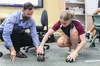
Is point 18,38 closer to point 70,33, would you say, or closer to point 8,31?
point 8,31

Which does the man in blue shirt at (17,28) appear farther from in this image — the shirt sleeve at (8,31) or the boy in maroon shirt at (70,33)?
the boy in maroon shirt at (70,33)

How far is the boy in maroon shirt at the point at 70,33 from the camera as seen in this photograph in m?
2.01

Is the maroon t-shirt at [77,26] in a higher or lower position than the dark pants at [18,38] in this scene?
higher

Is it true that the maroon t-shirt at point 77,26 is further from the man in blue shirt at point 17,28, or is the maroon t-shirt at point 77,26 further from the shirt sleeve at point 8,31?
the shirt sleeve at point 8,31

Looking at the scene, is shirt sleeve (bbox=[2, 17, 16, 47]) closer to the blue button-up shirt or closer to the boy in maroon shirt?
the blue button-up shirt

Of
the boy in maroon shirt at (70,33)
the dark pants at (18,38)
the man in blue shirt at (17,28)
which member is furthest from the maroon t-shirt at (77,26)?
the dark pants at (18,38)

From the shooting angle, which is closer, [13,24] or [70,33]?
[13,24]

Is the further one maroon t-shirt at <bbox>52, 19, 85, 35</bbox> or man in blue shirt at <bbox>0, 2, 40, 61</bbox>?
maroon t-shirt at <bbox>52, 19, 85, 35</bbox>

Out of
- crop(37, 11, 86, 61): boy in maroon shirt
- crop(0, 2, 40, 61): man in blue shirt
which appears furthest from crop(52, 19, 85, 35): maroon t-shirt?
crop(0, 2, 40, 61): man in blue shirt

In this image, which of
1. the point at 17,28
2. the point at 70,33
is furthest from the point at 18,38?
the point at 70,33

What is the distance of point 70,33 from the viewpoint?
224 cm

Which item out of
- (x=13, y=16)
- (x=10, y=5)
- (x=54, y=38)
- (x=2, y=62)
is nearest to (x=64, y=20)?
(x=13, y=16)

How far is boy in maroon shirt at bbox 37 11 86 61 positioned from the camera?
6.59 ft

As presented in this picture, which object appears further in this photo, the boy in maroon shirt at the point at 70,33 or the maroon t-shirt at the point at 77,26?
the maroon t-shirt at the point at 77,26
